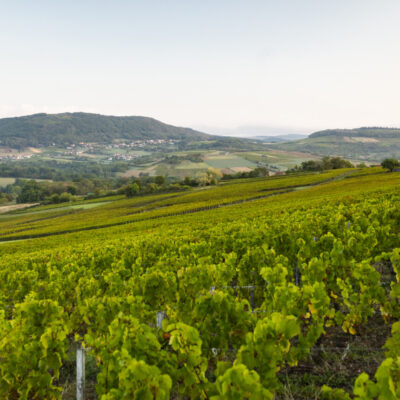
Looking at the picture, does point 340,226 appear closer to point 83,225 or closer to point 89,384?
point 89,384

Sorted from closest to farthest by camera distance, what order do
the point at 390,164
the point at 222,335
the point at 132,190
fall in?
the point at 222,335
the point at 390,164
the point at 132,190

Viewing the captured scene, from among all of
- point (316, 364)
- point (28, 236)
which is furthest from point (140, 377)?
point (28, 236)

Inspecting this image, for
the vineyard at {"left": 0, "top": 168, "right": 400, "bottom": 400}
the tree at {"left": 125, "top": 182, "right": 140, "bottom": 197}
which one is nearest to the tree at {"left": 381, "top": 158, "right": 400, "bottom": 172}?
the tree at {"left": 125, "top": 182, "right": 140, "bottom": 197}

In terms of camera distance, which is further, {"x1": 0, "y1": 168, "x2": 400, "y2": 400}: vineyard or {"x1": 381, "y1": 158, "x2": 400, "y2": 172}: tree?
{"x1": 381, "y1": 158, "x2": 400, "y2": 172}: tree

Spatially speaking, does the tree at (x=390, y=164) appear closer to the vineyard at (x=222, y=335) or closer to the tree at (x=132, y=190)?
the tree at (x=132, y=190)

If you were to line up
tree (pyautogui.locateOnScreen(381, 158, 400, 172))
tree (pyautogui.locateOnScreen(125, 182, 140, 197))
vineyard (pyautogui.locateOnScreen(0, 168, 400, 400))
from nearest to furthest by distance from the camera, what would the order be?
vineyard (pyautogui.locateOnScreen(0, 168, 400, 400)), tree (pyautogui.locateOnScreen(381, 158, 400, 172)), tree (pyautogui.locateOnScreen(125, 182, 140, 197))

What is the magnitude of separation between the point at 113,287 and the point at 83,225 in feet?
136

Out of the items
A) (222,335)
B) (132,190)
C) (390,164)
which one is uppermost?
(390,164)

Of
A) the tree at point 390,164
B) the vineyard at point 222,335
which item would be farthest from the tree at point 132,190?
the vineyard at point 222,335

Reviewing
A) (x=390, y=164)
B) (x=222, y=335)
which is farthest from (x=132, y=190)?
(x=222, y=335)

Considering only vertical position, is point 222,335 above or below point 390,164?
below

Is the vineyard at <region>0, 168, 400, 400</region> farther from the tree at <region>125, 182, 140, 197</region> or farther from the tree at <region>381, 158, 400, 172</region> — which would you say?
the tree at <region>125, 182, 140, 197</region>

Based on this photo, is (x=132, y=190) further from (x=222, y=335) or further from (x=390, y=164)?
(x=222, y=335)

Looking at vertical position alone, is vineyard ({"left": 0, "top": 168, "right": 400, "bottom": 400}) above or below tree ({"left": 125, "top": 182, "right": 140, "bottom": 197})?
above
